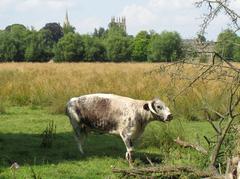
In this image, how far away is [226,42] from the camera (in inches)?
201

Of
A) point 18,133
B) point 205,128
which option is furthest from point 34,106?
point 205,128

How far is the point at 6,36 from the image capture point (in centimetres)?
7994

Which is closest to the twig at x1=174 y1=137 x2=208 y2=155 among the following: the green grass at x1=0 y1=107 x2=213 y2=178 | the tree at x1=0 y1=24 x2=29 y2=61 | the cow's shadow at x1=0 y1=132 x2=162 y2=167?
the green grass at x1=0 y1=107 x2=213 y2=178

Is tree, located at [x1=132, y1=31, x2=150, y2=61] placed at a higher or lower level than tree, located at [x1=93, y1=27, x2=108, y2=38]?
lower

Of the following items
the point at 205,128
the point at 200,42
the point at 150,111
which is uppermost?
the point at 200,42

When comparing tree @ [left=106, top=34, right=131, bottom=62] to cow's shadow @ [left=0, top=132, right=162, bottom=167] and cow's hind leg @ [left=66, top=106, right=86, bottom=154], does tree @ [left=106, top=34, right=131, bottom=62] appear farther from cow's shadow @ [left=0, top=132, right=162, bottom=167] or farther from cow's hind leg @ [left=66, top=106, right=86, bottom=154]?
cow's hind leg @ [left=66, top=106, right=86, bottom=154]

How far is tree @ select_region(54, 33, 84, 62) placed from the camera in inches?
3034

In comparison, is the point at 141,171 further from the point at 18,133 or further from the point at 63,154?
the point at 18,133

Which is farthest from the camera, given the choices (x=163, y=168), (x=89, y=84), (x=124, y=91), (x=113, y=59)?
(x=113, y=59)

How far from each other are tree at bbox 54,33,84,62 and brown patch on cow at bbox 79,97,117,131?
217 feet

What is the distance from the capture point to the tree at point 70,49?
253ft

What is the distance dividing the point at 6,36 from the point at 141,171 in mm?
77577

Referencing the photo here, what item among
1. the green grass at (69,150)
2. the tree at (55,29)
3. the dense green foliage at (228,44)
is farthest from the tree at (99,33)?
the dense green foliage at (228,44)

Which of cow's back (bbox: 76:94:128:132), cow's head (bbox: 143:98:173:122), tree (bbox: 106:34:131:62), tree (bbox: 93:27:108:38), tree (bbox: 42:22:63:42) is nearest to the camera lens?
cow's head (bbox: 143:98:173:122)
